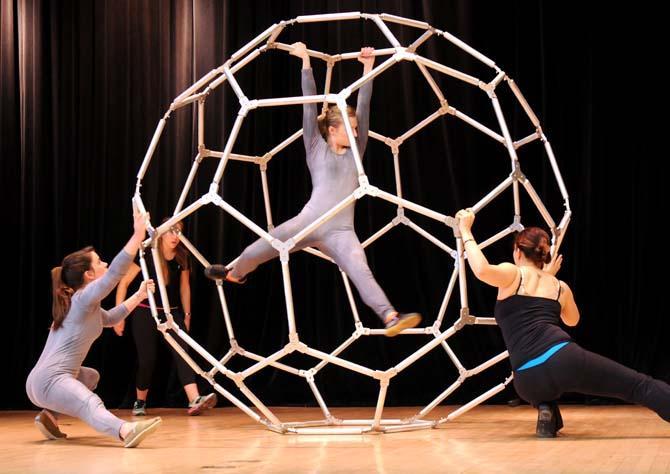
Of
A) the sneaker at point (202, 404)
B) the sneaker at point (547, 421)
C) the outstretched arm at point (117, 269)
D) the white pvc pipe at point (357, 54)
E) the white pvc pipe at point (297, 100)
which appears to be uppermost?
the white pvc pipe at point (357, 54)

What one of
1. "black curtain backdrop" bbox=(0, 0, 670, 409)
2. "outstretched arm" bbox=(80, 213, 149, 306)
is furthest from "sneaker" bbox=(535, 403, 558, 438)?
"black curtain backdrop" bbox=(0, 0, 670, 409)

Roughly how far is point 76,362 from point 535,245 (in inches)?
78.8

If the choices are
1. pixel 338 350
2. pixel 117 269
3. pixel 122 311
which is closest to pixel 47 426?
pixel 122 311

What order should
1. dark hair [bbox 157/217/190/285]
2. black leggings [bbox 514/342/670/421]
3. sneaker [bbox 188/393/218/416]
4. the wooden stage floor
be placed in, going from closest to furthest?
the wooden stage floor → black leggings [bbox 514/342/670/421] → sneaker [bbox 188/393/218/416] → dark hair [bbox 157/217/190/285]

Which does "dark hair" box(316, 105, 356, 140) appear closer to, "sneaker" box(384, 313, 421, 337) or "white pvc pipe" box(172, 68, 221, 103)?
"white pvc pipe" box(172, 68, 221, 103)

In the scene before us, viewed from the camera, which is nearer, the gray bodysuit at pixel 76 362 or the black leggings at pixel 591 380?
the black leggings at pixel 591 380

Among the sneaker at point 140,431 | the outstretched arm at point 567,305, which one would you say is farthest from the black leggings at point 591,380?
the sneaker at point 140,431

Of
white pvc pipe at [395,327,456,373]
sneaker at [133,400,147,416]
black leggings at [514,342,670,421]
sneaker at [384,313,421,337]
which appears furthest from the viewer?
sneaker at [133,400,147,416]

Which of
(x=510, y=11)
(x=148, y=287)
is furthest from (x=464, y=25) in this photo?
(x=148, y=287)

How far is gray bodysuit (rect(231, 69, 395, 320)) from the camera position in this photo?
3820mm

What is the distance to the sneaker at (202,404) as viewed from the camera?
5098 millimetres

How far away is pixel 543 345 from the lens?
139 inches

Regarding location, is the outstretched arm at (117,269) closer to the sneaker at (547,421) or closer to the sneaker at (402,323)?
the sneaker at (402,323)

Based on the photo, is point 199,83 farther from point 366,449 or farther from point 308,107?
point 366,449
